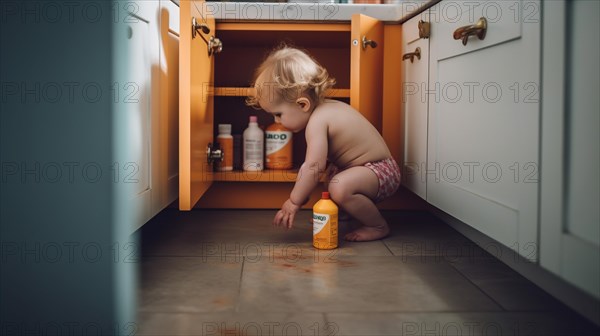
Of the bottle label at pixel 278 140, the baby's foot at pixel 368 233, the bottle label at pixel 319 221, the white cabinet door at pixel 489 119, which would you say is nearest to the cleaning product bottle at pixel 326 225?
the bottle label at pixel 319 221

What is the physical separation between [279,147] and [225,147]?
19 cm

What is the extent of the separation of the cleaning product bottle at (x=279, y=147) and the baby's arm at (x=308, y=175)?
0.33m

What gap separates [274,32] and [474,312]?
1.18 m

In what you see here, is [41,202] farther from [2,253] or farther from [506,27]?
[506,27]

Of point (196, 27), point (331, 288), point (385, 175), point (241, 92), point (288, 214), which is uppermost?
point (196, 27)

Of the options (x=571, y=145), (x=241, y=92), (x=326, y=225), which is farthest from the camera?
(x=241, y=92)

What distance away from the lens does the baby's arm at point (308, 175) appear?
5.05 feet

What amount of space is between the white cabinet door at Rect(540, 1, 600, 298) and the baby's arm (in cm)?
73

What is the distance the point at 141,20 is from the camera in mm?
1193

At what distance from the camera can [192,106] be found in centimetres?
134

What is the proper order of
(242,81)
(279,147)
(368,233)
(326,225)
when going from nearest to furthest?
1. (326,225)
2. (368,233)
3. (279,147)
4. (242,81)

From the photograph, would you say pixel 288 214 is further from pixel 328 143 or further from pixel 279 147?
pixel 279 147

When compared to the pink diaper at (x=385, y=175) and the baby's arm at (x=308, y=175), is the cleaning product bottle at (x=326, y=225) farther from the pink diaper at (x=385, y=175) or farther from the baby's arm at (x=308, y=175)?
the pink diaper at (x=385, y=175)

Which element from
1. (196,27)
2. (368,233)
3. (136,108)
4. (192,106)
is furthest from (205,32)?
(368,233)
